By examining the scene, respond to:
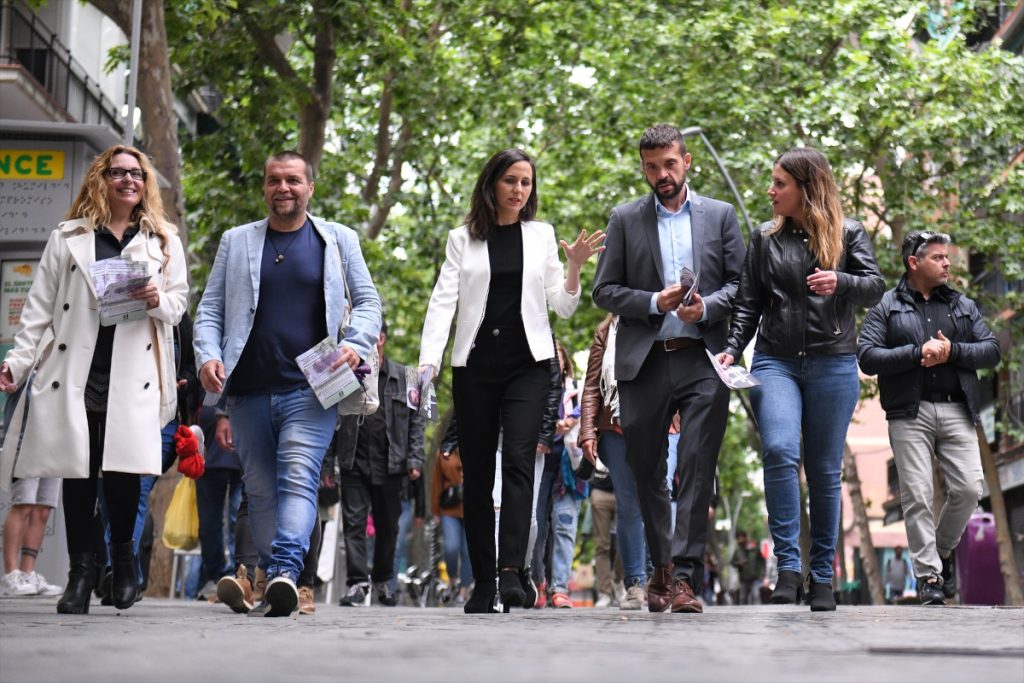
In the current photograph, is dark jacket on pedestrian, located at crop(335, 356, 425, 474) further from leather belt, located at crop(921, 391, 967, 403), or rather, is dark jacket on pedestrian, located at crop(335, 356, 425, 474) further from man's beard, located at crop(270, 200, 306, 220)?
man's beard, located at crop(270, 200, 306, 220)

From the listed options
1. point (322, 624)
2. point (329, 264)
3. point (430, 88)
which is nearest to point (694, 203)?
point (329, 264)

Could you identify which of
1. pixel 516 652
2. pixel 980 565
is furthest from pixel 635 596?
pixel 980 565

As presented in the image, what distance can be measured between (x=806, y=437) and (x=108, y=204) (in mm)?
3487

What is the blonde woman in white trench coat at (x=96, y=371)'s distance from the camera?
306 inches

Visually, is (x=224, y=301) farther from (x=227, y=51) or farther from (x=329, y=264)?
(x=227, y=51)

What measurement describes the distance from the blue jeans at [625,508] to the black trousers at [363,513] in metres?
2.12

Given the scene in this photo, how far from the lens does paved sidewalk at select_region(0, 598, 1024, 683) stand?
411 cm

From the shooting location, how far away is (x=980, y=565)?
73.6 ft

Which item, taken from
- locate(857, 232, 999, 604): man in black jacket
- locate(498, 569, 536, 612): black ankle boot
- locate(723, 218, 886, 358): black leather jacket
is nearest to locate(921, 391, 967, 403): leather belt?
locate(857, 232, 999, 604): man in black jacket

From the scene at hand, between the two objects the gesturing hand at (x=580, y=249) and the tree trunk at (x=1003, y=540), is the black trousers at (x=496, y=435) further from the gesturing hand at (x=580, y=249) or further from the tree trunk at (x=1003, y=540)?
the tree trunk at (x=1003, y=540)

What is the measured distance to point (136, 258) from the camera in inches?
314

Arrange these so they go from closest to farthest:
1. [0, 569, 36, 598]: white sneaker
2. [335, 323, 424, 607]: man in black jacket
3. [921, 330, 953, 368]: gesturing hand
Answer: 1. [921, 330, 953, 368]: gesturing hand
2. [0, 569, 36, 598]: white sneaker
3. [335, 323, 424, 607]: man in black jacket

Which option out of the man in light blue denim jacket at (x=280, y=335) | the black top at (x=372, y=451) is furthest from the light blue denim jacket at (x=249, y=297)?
the black top at (x=372, y=451)

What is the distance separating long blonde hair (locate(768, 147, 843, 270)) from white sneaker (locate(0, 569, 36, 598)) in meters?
5.36
